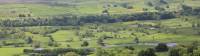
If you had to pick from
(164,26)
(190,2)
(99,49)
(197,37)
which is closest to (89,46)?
(99,49)

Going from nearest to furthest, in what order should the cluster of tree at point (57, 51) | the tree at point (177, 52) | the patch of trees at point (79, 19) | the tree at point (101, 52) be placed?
the tree at point (177, 52) < the tree at point (101, 52) < the cluster of tree at point (57, 51) < the patch of trees at point (79, 19)

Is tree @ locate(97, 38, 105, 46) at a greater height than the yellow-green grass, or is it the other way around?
the yellow-green grass

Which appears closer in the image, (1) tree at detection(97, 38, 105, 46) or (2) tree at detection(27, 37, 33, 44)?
(1) tree at detection(97, 38, 105, 46)

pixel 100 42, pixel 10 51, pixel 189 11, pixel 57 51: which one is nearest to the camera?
pixel 57 51

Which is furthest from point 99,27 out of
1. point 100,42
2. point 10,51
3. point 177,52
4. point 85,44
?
point 177,52

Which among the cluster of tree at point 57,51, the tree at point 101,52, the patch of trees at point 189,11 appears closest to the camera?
the tree at point 101,52

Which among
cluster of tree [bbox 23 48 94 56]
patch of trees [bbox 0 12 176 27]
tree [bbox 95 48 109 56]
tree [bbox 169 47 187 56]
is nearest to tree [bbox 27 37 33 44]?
cluster of tree [bbox 23 48 94 56]

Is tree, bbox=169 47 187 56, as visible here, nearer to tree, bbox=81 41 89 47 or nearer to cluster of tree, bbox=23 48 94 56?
cluster of tree, bbox=23 48 94 56

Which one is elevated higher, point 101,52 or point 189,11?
point 101,52

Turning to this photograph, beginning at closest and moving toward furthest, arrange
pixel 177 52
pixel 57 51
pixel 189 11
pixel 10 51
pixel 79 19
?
pixel 177 52
pixel 57 51
pixel 10 51
pixel 79 19
pixel 189 11

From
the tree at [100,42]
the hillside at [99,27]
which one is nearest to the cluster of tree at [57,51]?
the hillside at [99,27]

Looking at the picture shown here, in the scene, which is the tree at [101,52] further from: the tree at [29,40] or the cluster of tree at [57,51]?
the tree at [29,40]

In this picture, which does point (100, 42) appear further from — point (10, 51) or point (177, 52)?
point (177, 52)
